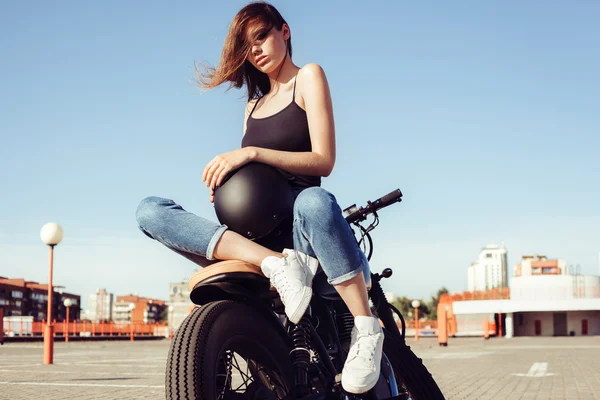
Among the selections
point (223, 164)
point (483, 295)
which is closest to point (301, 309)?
point (223, 164)

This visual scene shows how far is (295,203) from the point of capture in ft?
8.52

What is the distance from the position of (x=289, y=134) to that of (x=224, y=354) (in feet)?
2.73

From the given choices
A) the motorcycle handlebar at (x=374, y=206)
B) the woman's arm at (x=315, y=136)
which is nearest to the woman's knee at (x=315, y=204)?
the woman's arm at (x=315, y=136)

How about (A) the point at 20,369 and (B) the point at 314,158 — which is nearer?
(B) the point at 314,158

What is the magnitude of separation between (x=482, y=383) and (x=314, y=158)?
8.28m

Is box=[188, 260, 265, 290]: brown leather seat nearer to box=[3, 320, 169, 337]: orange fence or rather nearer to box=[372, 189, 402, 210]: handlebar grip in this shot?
box=[372, 189, 402, 210]: handlebar grip

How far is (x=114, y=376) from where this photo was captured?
11914 millimetres

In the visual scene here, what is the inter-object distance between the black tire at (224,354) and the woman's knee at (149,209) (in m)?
0.43

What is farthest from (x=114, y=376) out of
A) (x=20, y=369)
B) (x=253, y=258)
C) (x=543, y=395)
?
(x=253, y=258)

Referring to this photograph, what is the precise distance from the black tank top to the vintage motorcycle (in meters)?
0.35

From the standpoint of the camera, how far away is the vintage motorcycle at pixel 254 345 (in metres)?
2.23

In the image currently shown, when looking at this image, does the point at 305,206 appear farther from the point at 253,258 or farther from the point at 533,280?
the point at 533,280

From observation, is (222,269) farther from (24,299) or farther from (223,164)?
(24,299)

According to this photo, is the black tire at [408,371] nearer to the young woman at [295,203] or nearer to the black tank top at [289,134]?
the young woman at [295,203]
